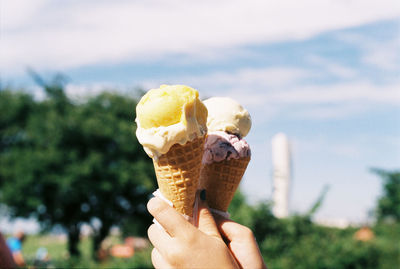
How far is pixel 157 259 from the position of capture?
1.94 m

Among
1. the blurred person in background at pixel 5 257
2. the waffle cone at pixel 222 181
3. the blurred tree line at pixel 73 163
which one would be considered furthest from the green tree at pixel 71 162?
the waffle cone at pixel 222 181

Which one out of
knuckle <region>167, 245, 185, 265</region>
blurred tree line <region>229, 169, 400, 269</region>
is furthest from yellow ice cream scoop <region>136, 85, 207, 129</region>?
blurred tree line <region>229, 169, 400, 269</region>

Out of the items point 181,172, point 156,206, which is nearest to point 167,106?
point 181,172

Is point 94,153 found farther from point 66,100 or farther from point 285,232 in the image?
point 285,232

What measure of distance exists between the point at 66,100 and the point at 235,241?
2071 cm

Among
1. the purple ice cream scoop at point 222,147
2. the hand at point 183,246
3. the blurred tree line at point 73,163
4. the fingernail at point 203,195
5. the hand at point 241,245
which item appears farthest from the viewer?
the blurred tree line at point 73,163

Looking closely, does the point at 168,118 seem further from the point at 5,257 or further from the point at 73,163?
the point at 73,163

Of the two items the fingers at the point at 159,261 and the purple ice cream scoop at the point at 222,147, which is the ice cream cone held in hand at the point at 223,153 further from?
the fingers at the point at 159,261

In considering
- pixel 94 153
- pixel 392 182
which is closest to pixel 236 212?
pixel 94 153

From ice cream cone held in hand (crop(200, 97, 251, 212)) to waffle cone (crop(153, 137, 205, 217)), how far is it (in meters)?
0.23

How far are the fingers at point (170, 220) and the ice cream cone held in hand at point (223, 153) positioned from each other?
511 mm

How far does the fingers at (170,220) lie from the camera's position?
73.7 inches

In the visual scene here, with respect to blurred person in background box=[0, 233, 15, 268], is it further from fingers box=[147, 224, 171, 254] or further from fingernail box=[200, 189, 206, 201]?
fingernail box=[200, 189, 206, 201]

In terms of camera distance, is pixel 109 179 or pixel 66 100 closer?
pixel 109 179
